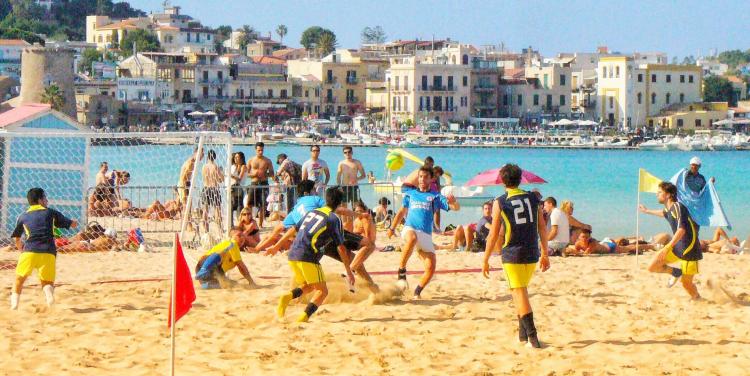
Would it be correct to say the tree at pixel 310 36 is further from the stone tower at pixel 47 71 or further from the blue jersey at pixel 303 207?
the blue jersey at pixel 303 207

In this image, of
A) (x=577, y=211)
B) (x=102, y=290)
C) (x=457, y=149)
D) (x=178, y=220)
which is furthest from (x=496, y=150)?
(x=102, y=290)

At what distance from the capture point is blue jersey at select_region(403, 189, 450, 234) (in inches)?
450

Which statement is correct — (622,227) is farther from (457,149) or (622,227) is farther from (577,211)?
(457,149)

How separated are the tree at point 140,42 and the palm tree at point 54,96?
61956 millimetres

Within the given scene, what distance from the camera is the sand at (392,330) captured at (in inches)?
350

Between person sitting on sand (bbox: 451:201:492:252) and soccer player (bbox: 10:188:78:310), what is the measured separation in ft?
20.8

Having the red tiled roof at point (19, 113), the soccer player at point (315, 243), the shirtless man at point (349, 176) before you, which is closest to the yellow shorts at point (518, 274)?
the soccer player at point (315, 243)

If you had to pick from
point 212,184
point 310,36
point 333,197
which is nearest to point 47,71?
point 212,184

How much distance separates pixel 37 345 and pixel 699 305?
591 centimetres

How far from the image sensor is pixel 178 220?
19.9 meters

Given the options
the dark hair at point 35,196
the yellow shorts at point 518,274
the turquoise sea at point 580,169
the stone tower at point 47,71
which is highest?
the stone tower at point 47,71

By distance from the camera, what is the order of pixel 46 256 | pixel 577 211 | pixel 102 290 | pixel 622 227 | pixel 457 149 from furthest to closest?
1. pixel 457 149
2. pixel 577 211
3. pixel 622 227
4. pixel 102 290
5. pixel 46 256

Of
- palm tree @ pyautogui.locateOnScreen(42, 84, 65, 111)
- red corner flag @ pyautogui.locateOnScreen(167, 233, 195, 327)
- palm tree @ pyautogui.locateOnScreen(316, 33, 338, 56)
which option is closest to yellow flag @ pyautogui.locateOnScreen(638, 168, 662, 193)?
red corner flag @ pyautogui.locateOnScreen(167, 233, 195, 327)

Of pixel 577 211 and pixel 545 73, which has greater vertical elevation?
pixel 545 73
